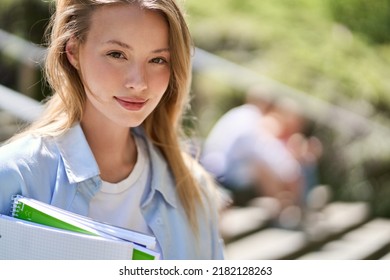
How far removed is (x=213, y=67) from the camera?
251 inches

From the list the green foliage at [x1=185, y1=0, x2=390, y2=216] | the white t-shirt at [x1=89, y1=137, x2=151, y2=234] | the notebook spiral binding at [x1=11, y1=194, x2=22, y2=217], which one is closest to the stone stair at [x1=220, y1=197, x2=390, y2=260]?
the green foliage at [x1=185, y1=0, x2=390, y2=216]

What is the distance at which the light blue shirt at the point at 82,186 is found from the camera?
195cm

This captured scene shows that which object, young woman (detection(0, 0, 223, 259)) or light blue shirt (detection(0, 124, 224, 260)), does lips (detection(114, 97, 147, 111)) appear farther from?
light blue shirt (detection(0, 124, 224, 260))

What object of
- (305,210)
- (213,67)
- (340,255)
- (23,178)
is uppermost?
(213,67)

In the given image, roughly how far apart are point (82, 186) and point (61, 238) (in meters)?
0.23

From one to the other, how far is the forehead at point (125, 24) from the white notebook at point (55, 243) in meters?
0.51

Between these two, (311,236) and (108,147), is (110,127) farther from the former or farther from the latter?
(311,236)

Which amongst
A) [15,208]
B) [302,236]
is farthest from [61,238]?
[302,236]

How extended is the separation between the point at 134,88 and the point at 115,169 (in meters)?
0.27

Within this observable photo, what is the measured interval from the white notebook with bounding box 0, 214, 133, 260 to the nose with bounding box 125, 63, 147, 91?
0.41 metres

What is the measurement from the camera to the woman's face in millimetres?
2045

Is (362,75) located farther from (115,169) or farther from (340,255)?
(115,169)

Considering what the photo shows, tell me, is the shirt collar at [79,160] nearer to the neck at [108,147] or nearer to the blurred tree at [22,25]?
the neck at [108,147]
